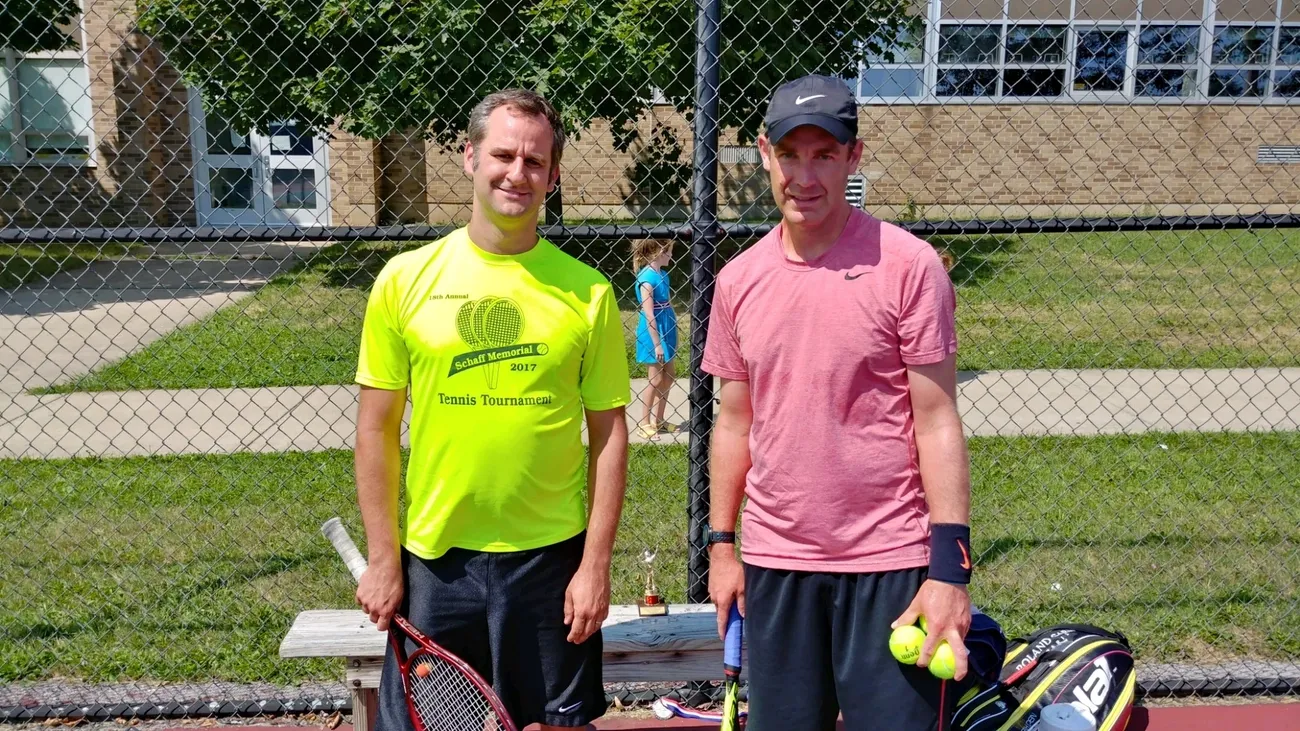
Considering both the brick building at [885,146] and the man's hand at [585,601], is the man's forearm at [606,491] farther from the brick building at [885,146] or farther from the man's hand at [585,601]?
the brick building at [885,146]

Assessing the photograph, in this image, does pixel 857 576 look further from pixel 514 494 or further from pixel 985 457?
pixel 985 457

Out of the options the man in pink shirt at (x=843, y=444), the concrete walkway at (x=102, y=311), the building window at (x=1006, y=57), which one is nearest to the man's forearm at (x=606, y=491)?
the man in pink shirt at (x=843, y=444)

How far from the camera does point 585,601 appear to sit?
8.65ft

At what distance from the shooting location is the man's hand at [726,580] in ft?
8.86

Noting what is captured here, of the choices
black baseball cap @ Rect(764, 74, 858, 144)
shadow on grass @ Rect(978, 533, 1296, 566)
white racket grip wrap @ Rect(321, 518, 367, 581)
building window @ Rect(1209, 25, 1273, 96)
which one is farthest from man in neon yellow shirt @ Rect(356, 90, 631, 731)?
building window @ Rect(1209, 25, 1273, 96)

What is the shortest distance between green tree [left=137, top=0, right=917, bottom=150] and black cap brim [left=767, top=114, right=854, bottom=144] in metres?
6.48

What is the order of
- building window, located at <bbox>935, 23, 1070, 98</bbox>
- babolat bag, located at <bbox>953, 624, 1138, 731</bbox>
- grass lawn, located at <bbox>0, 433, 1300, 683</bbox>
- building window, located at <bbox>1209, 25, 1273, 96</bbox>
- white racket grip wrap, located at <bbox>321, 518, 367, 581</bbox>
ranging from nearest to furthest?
white racket grip wrap, located at <bbox>321, 518, 367, 581</bbox>
babolat bag, located at <bbox>953, 624, 1138, 731</bbox>
grass lawn, located at <bbox>0, 433, 1300, 683</bbox>
building window, located at <bbox>935, 23, 1070, 98</bbox>
building window, located at <bbox>1209, 25, 1273, 96</bbox>

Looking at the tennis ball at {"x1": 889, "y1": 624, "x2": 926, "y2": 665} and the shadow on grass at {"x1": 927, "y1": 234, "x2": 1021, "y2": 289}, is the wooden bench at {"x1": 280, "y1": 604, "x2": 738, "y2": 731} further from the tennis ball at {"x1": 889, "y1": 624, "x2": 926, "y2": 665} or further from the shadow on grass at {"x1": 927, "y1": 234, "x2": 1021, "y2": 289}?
the shadow on grass at {"x1": 927, "y1": 234, "x2": 1021, "y2": 289}

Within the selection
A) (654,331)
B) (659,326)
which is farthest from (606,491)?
(659,326)

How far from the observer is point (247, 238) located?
11.8 ft

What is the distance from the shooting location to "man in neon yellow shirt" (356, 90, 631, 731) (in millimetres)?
2569

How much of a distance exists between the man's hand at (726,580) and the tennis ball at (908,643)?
0.47 metres

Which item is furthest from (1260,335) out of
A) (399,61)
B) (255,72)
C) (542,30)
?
(255,72)

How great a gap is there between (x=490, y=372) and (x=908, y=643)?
3.65 ft
